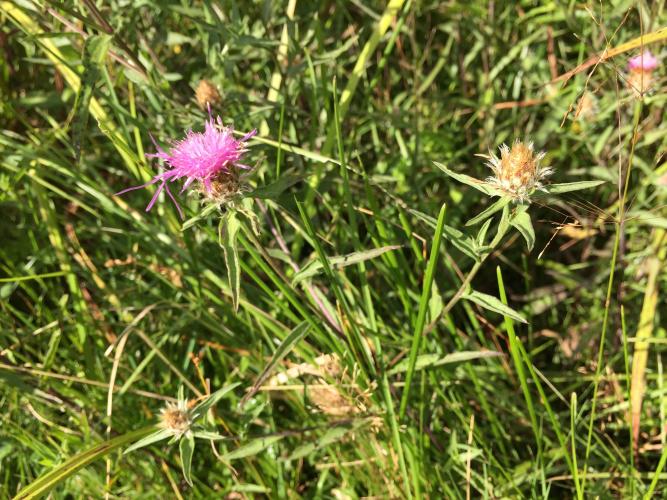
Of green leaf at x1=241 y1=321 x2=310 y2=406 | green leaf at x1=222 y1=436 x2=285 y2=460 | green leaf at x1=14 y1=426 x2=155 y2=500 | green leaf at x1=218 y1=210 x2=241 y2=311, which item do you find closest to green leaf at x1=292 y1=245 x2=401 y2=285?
green leaf at x1=241 y1=321 x2=310 y2=406

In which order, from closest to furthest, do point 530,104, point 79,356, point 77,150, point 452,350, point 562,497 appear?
point 77,150 → point 562,497 → point 452,350 → point 79,356 → point 530,104

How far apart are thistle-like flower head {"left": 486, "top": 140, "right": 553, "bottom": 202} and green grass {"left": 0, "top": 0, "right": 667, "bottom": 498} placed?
0.11ft

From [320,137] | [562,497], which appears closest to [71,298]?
[320,137]

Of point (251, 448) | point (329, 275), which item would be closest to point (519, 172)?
point (329, 275)

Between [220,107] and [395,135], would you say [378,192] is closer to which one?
[395,135]

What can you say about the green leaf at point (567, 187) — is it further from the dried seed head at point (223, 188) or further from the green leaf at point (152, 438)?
the green leaf at point (152, 438)

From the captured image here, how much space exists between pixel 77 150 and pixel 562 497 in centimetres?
152

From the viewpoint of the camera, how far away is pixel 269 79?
235 cm

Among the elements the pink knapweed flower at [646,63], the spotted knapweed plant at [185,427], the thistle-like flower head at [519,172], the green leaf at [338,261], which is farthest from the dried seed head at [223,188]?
the pink knapweed flower at [646,63]

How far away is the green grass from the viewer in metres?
1.68

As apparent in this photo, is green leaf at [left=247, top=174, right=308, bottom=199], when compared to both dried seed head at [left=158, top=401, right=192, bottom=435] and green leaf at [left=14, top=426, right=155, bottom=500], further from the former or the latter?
green leaf at [left=14, top=426, right=155, bottom=500]

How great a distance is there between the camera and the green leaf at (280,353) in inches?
57.4

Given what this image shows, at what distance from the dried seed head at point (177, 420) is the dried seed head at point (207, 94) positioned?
824 millimetres

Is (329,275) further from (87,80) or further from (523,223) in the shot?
(87,80)
